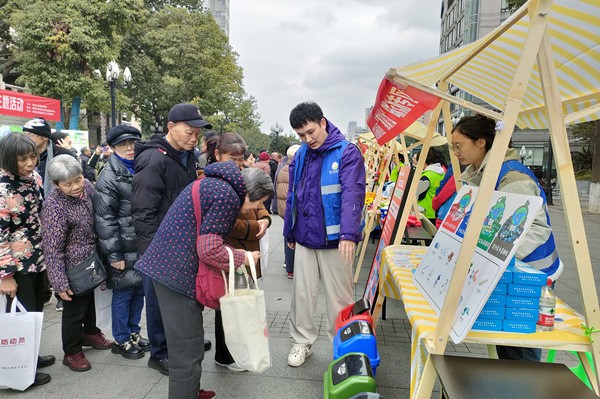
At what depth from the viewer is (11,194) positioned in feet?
9.05

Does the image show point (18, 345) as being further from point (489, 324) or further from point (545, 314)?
point (545, 314)

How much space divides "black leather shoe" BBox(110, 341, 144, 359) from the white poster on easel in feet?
7.68

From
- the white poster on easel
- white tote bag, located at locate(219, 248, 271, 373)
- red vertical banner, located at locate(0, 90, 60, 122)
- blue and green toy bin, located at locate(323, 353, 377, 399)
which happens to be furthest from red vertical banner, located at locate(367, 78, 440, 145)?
red vertical banner, located at locate(0, 90, 60, 122)

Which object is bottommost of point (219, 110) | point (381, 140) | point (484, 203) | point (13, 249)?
point (13, 249)

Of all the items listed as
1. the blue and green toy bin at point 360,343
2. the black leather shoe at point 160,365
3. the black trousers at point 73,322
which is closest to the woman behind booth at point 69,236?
the black trousers at point 73,322

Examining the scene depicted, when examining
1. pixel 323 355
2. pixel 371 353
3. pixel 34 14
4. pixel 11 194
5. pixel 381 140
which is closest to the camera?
pixel 371 353

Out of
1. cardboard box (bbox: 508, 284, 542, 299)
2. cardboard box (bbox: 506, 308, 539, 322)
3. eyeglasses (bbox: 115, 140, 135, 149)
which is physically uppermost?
eyeglasses (bbox: 115, 140, 135, 149)

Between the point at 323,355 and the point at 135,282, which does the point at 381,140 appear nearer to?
the point at 323,355

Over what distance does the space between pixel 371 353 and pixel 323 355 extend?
1206 millimetres

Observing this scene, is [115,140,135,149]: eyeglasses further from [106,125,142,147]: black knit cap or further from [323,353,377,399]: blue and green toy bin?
[323,353,377,399]: blue and green toy bin

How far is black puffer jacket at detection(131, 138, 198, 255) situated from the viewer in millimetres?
2842

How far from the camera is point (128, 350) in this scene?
3.31 metres

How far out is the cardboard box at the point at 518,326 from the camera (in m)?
1.74

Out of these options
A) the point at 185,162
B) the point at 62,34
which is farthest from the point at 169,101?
the point at 185,162
